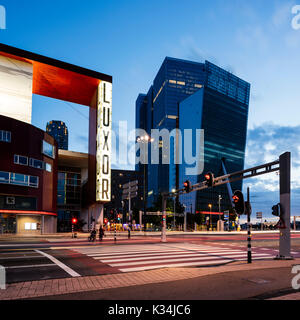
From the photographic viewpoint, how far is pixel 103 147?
177 feet

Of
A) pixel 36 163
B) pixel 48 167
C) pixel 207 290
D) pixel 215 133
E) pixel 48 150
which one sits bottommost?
pixel 207 290

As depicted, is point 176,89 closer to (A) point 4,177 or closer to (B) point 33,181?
(B) point 33,181

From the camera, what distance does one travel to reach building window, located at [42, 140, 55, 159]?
47241mm

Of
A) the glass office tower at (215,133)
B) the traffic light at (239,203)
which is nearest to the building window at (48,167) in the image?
the traffic light at (239,203)

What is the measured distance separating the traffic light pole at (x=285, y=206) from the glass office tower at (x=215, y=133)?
113 metres

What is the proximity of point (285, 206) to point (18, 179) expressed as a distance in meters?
37.2

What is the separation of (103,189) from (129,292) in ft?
150

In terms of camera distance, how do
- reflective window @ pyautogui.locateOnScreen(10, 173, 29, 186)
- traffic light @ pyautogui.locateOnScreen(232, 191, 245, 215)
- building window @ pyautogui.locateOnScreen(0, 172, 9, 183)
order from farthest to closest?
reflective window @ pyautogui.locateOnScreen(10, 173, 29, 186) → building window @ pyautogui.locateOnScreen(0, 172, 9, 183) → traffic light @ pyautogui.locateOnScreen(232, 191, 245, 215)

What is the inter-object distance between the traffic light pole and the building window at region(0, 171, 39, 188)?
3675 cm

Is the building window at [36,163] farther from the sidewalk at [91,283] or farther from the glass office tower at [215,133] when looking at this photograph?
the glass office tower at [215,133]

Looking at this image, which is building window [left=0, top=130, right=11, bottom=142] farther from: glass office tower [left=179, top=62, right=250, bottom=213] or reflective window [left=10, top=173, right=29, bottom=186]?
glass office tower [left=179, top=62, right=250, bottom=213]

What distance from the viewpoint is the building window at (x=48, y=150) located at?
47.2m

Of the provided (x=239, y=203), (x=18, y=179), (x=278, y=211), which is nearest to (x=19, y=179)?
(x=18, y=179)

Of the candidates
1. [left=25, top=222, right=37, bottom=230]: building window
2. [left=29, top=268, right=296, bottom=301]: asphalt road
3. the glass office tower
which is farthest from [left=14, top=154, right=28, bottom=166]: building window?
the glass office tower
